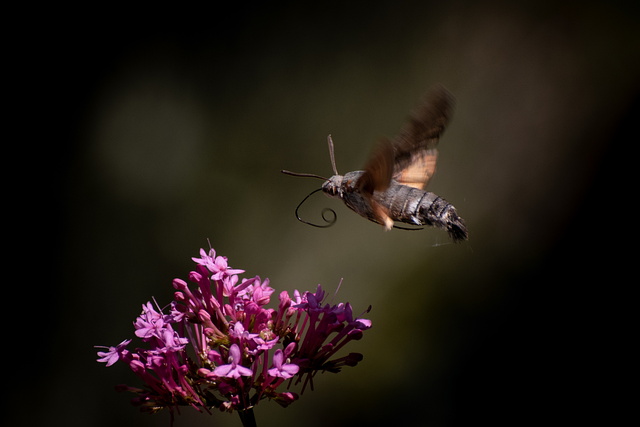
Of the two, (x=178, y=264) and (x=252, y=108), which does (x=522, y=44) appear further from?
(x=178, y=264)

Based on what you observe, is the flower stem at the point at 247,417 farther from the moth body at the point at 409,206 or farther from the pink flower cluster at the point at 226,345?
the moth body at the point at 409,206

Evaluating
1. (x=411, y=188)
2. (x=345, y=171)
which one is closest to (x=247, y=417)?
(x=411, y=188)

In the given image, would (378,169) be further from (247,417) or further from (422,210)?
(247,417)

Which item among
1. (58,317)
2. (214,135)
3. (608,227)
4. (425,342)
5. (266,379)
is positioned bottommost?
(58,317)

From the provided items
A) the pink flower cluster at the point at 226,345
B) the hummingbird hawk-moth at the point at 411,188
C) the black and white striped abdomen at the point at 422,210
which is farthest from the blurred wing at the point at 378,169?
the pink flower cluster at the point at 226,345

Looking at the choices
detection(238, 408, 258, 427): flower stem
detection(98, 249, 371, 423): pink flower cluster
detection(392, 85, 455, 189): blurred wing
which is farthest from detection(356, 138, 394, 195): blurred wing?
detection(238, 408, 258, 427): flower stem

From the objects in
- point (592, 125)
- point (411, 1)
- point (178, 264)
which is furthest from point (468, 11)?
point (178, 264)
